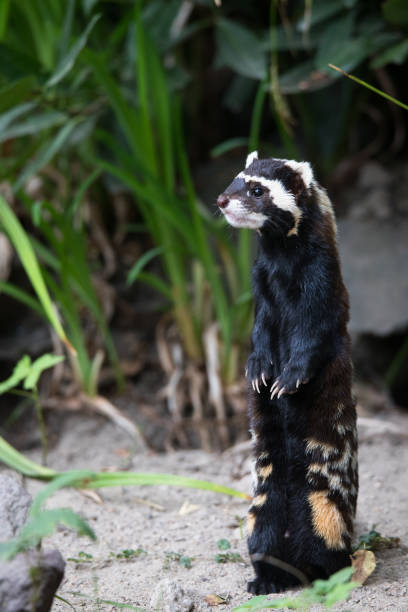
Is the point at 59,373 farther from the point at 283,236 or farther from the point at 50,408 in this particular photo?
the point at 283,236

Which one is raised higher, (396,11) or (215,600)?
(396,11)

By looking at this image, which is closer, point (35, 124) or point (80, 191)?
point (35, 124)

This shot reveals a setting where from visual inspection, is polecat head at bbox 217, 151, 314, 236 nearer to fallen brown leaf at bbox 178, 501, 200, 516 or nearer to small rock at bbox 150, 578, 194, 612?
small rock at bbox 150, 578, 194, 612

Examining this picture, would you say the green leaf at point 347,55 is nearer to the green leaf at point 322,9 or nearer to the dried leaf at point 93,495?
the green leaf at point 322,9

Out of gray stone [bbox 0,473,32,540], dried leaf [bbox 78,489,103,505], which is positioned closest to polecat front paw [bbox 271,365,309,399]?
gray stone [bbox 0,473,32,540]

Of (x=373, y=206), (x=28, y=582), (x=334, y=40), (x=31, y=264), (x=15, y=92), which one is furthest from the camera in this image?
(x=373, y=206)

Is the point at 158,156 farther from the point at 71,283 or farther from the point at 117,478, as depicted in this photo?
the point at 117,478

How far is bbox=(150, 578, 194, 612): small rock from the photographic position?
227 cm

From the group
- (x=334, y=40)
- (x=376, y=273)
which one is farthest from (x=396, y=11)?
(x=376, y=273)

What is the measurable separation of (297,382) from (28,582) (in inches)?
42.9

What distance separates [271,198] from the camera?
8.32 ft

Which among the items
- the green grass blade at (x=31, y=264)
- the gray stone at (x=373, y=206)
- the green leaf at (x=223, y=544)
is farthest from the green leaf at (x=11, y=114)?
the gray stone at (x=373, y=206)

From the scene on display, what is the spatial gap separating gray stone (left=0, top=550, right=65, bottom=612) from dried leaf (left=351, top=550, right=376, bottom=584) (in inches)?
43.4

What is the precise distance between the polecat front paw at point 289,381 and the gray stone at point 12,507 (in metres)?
0.90
